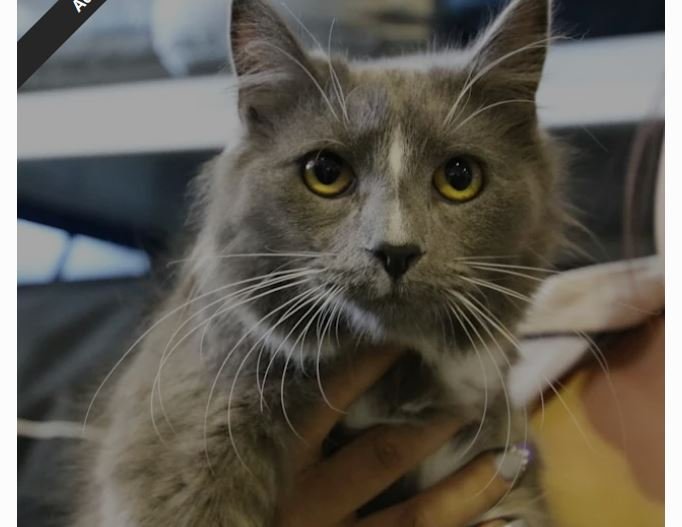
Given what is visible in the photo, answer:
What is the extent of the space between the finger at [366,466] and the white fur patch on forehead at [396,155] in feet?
1.16

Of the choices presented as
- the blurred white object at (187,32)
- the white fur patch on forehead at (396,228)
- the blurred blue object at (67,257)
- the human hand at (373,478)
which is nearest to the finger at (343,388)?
the human hand at (373,478)

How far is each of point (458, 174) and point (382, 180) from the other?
111mm

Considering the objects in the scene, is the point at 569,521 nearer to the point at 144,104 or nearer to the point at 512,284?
the point at 512,284

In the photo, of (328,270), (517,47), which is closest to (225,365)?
(328,270)

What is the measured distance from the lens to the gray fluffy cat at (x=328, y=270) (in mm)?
909

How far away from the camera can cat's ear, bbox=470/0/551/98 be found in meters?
0.96

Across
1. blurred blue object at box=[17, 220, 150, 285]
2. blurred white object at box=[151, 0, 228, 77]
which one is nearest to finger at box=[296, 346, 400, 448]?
blurred blue object at box=[17, 220, 150, 285]

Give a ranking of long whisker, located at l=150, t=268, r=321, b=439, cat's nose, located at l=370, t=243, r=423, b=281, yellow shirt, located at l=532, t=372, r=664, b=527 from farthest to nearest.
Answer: yellow shirt, located at l=532, t=372, r=664, b=527 → long whisker, located at l=150, t=268, r=321, b=439 → cat's nose, located at l=370, t=243, r=423, b=281

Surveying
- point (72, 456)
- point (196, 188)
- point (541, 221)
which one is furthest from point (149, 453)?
point (541, 221)

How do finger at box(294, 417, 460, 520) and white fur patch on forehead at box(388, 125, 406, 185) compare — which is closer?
white fur patch on forehead at box(388, 125, 406, 185)

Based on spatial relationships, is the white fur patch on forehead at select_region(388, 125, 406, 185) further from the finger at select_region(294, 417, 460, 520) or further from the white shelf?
the finger at select_region(294, 417, 460, 520)

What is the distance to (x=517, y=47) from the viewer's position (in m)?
0.97

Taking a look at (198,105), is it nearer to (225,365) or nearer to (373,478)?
(225,365)

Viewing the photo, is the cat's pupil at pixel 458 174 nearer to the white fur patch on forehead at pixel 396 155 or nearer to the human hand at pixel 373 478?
the white fur patch on forehead at pixel 396 155
